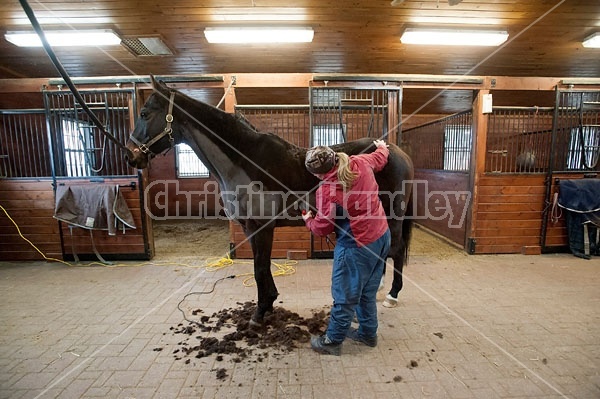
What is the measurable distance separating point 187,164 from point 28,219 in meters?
3.77

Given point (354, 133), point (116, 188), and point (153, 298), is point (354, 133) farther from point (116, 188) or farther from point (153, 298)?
point (153, 298)

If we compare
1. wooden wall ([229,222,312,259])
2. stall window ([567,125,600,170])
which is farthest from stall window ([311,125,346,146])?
stall window ([567,125,600,170])

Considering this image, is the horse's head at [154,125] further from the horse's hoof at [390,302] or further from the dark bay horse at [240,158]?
the horse's hoof at [390,302]

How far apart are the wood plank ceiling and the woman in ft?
6.60

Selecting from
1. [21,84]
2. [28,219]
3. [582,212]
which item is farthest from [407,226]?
[21,84]

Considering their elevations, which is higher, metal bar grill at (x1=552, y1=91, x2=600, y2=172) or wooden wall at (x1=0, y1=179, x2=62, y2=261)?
metal bar grill at (x1=552, y1=91, x2=600, y2=172)

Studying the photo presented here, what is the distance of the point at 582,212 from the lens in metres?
3.73

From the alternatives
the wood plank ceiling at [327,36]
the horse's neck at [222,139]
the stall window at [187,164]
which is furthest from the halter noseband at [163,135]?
the stall window at [187,164]

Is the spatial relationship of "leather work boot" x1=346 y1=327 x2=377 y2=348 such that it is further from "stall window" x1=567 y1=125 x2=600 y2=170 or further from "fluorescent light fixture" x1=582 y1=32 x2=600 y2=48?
"fluorescent light fixture" x1=582 y1=32 x2=600 y2=48

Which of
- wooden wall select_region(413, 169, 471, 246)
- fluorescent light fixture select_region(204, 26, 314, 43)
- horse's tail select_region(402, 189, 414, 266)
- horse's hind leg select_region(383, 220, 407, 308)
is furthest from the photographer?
wooden wall select_region(413, 169, 471, 246)

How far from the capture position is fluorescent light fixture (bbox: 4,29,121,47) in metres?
3.13

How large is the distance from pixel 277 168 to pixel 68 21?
294 centimetres

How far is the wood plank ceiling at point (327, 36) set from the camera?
282 centimetres

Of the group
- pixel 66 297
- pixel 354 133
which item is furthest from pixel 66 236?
pixel 354 133
